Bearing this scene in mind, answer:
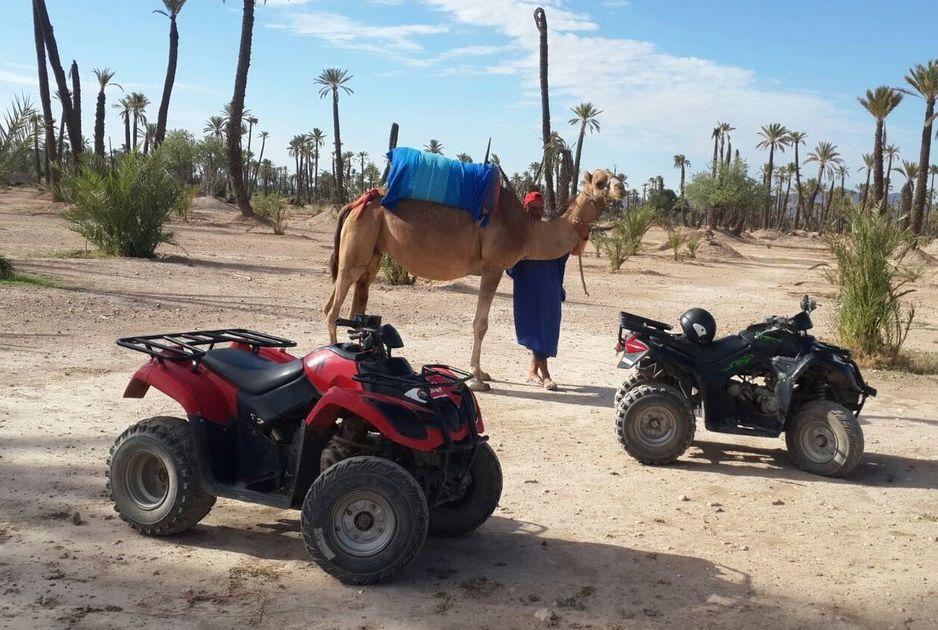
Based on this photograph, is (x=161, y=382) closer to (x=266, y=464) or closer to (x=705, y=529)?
(x=266, y=464)

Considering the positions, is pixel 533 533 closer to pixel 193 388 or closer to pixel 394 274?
pixel 193 388

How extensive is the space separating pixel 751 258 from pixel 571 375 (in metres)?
32.3

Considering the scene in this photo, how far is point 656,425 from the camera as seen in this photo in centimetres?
697

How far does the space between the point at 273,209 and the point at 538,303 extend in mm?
28966

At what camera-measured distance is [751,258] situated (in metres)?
40.7

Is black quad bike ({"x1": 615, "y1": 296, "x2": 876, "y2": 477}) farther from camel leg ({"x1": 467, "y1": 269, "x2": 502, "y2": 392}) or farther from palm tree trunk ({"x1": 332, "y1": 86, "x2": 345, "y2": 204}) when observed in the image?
palm tree trunk ({"x1": 332, "y1": 86, "x2": 345, "y2": 204})

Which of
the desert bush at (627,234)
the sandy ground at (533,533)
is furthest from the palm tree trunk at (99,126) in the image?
the sandy ground at (533,533)

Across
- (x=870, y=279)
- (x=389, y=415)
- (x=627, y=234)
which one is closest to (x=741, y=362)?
(x=389, y=415)

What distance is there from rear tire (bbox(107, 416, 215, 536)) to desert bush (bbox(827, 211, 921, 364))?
8839 mm

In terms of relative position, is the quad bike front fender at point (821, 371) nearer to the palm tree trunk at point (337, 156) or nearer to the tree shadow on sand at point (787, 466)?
the tree shadow on sand at point (787, 466)

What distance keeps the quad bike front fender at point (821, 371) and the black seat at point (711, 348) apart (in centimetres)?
29

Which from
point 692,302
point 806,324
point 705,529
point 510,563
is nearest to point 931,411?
point 806,324

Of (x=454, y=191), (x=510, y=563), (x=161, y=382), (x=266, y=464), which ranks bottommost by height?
(x=510, y=563)

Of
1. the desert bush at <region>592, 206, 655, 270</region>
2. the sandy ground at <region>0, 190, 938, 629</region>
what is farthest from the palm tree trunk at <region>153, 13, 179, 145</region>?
the sandy ground at <region>0, 190, 938, 629</region>
